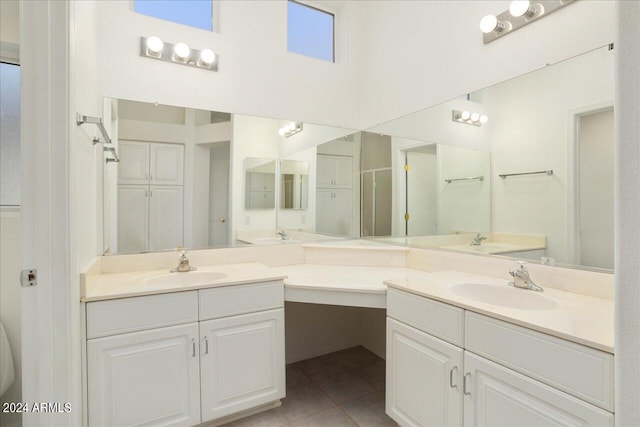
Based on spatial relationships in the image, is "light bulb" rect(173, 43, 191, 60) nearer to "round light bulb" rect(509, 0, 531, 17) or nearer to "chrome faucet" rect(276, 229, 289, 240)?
"chrome faucet" rect(276, 229, 289, 240)

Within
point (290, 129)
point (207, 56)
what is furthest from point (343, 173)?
point (207, 56)

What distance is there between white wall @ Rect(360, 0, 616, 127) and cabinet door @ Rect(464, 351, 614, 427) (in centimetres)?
140

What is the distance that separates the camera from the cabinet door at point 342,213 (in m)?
2.62

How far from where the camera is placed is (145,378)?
140 centimetres

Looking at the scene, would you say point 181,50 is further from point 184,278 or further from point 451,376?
point 451,376

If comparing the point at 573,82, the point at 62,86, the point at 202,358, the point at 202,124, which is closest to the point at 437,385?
the point at 202,358

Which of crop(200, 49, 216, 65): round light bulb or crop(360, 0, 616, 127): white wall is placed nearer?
crop(360, 0, 616, 127): white wall

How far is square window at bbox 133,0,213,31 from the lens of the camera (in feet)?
6.17

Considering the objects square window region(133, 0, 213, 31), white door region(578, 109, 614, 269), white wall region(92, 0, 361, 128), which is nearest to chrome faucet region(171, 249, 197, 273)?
white wall region(92, 0, 361, 128)

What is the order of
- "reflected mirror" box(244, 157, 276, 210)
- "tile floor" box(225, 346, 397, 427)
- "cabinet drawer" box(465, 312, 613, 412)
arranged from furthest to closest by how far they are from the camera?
"reflected mirror" box(244, 157, 276, 210), "tile floor" box(225, 346, 397, 427), "cabinet drawer" box(465, 312, 613, 412)

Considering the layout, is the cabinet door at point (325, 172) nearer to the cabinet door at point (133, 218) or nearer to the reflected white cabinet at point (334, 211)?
the reflected white cabinet at point (334, 211)

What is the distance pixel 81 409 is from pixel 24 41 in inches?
56.6

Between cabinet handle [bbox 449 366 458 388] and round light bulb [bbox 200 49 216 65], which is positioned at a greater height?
round light bulb [bbox 200 49 216 65]

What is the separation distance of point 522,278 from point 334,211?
1505 mm
